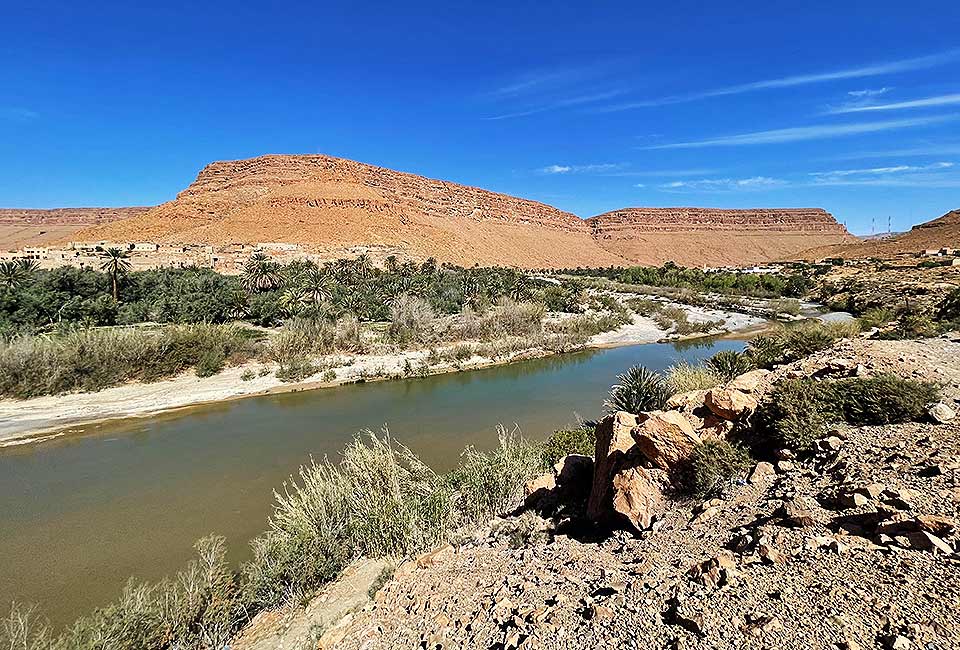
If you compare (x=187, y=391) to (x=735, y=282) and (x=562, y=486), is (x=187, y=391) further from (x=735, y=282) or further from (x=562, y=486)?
(x=735, y=282)

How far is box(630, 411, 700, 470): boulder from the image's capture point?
534cm

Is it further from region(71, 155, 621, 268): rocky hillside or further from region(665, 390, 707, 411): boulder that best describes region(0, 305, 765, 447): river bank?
region(71, 155, 621, 268): rocky hillside

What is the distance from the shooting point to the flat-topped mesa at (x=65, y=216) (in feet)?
409

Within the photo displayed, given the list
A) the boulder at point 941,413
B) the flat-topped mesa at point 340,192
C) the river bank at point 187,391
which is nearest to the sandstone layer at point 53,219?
the flat-topped mesa at point 340,192

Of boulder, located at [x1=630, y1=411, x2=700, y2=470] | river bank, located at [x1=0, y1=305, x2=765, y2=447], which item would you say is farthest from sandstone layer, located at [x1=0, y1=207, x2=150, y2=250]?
boulder, located at [x1=630, y1=411, x2=700, y2=470]

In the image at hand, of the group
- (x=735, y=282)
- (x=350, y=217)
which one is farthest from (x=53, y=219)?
(x=735, y=282)

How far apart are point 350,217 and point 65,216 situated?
10417 cm

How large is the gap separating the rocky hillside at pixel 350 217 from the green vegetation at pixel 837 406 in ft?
211

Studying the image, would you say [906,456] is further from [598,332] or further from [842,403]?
[598,332]

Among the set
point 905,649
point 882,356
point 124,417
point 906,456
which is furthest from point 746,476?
point 124,417

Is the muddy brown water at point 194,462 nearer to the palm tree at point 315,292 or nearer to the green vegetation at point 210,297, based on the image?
the green vegetation at point 210,297

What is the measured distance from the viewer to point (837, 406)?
17.4 feet

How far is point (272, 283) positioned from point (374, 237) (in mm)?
38309

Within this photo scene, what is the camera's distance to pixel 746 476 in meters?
4.94
